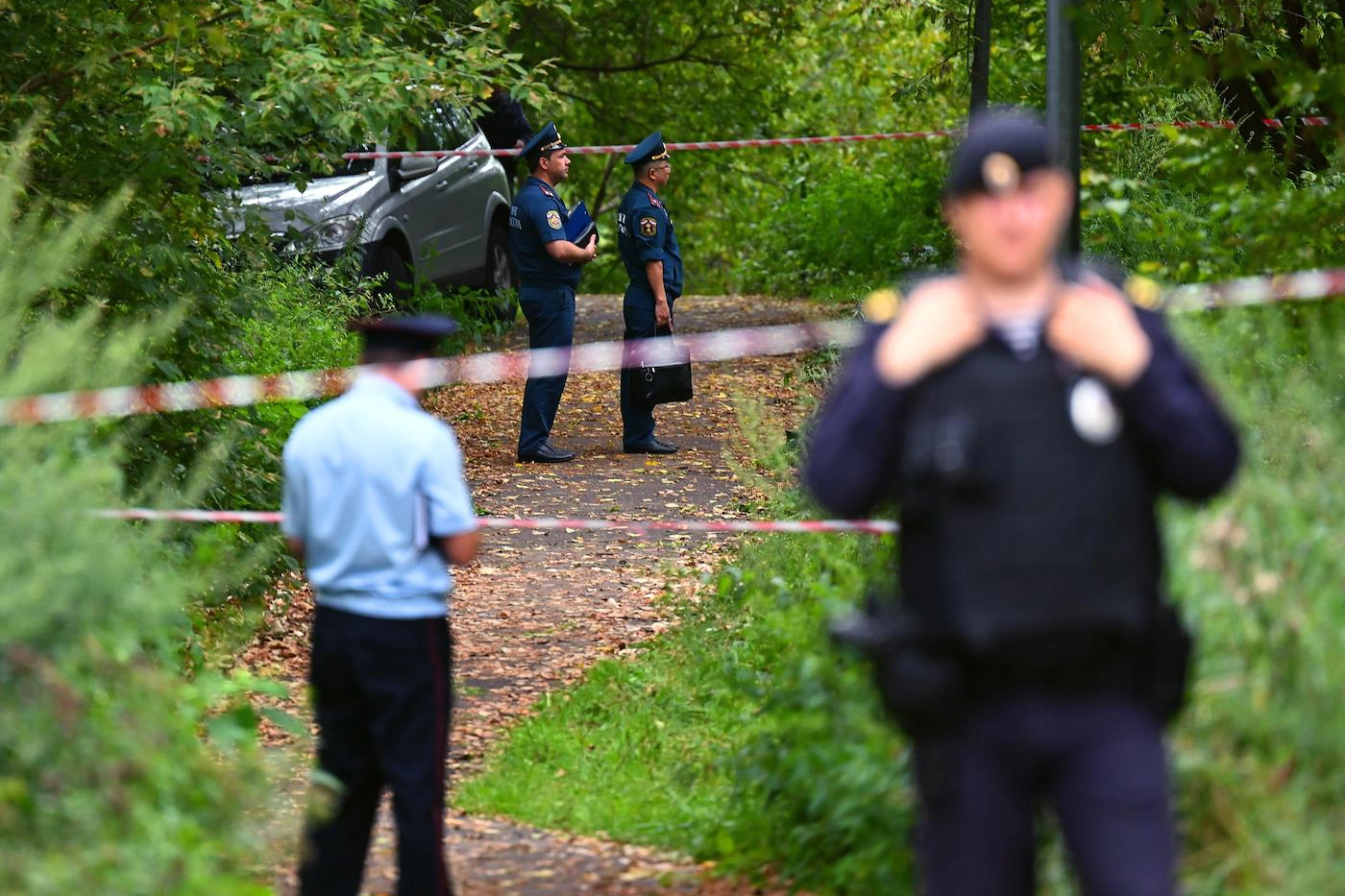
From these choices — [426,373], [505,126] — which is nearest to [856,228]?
[505,126]

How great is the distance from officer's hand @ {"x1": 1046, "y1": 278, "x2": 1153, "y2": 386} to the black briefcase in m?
7.62

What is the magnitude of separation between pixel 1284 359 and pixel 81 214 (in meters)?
4.50

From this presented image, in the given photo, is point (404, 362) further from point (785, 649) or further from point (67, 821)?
point (785, 649)

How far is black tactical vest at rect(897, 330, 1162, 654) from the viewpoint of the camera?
3014mm

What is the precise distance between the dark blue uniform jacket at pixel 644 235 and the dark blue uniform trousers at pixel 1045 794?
813cm

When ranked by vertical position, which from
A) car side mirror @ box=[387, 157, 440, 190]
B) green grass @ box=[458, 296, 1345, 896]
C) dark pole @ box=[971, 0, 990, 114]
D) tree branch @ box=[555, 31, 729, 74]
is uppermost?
tree branch @ box=[555, 31, 729, 74]

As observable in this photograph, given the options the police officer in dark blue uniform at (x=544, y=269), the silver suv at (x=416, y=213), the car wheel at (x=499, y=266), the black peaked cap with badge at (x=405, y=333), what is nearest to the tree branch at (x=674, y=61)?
the silver suv at (x=416, y=213)

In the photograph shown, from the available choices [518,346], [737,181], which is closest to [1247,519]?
[518,346]

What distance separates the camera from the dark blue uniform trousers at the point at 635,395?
37.1 ft

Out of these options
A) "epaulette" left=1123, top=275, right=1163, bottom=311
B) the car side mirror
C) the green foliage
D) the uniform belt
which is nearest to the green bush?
the car side mirror

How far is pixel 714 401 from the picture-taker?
43.2 ft

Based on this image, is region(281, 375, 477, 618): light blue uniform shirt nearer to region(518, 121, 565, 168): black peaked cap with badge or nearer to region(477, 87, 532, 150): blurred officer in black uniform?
region(518, 121, 565, 168): black peaked cap with badge

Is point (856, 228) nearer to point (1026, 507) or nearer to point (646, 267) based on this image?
point (646, 267)

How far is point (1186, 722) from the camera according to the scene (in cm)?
378
